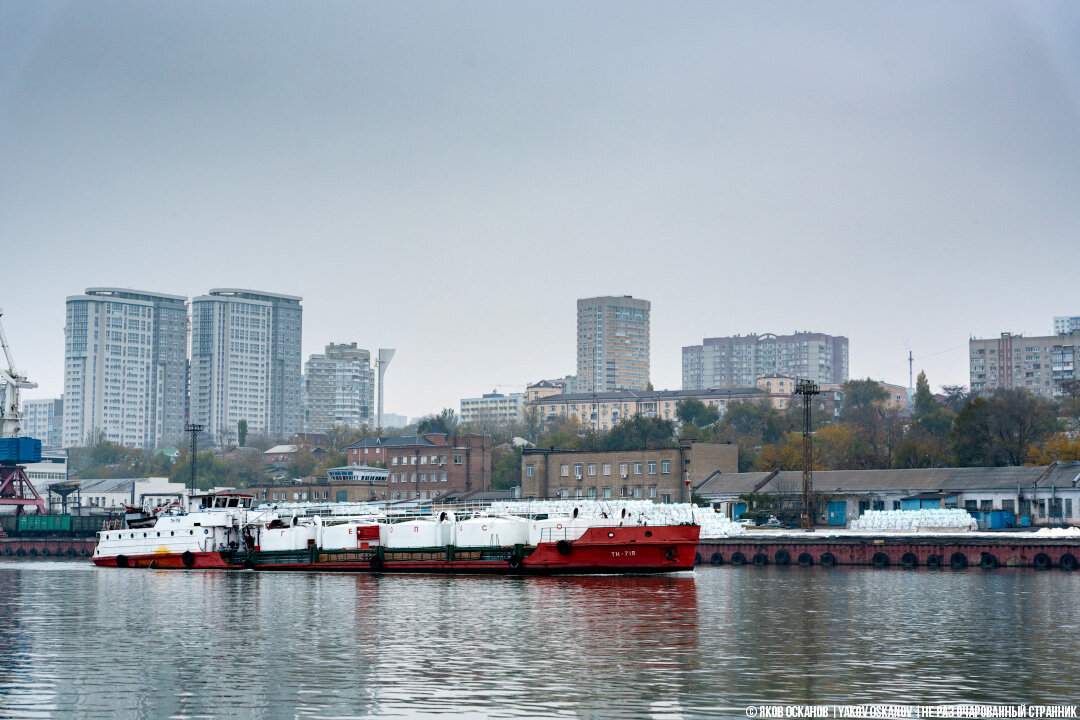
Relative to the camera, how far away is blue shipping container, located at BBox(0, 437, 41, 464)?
394 ft

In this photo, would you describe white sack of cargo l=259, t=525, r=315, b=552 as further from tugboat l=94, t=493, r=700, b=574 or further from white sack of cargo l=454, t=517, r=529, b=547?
white sack of cargo l=454, t=517, r=529, b=547

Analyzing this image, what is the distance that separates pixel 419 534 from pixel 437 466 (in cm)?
6731

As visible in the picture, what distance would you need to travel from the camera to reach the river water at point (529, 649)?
2512 centimetres

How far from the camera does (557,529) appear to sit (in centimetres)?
6531

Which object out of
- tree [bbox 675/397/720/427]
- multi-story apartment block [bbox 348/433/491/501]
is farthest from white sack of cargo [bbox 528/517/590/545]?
tree [bbox 675/397/720/427]

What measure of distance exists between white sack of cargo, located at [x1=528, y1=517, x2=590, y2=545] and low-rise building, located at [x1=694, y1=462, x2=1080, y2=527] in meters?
39.8

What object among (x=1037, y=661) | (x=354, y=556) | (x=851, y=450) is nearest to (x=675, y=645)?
(x=1037, y=661)

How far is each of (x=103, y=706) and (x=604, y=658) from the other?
1205cm

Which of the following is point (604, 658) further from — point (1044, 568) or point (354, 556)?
point (1044, 568)

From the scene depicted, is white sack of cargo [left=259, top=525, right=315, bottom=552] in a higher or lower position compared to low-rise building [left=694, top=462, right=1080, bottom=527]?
lower

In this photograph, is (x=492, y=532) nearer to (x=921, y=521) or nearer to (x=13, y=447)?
(x=921, y=521)

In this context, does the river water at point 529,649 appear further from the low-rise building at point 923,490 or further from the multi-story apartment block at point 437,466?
the multi-story apartment block at point 437,466

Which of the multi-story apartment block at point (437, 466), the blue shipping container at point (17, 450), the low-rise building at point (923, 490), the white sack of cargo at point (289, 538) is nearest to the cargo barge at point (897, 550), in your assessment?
the low-rise building at point (923, 490)

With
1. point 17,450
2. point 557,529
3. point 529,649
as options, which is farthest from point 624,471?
point 529,649
